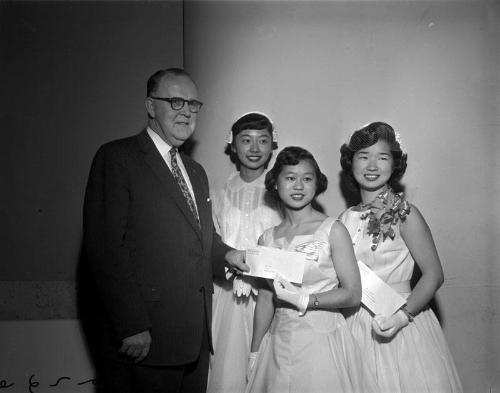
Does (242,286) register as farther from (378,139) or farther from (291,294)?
(378,139)

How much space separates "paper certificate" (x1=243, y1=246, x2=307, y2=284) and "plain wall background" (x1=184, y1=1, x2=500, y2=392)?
48.2 inches

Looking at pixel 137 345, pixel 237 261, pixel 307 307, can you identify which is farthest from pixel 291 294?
pixel 137 345

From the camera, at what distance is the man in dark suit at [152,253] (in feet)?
7.72

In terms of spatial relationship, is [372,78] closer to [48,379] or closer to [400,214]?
[400,214]

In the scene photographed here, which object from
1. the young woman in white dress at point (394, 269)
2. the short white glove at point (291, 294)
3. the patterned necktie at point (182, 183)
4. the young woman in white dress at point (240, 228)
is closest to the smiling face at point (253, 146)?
the young woman in white dress at point (240, 228)

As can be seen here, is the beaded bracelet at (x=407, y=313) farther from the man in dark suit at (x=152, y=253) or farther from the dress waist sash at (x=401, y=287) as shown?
the man in dark suit at (x=152, y=253)

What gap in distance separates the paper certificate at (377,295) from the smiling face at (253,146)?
1009 mm

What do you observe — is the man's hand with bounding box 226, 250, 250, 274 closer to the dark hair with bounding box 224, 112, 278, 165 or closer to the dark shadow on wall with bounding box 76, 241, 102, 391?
the dark hair with bounding box 224, 112, 278, 165

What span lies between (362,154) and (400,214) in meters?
0.39

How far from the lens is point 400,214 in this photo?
8.98ft

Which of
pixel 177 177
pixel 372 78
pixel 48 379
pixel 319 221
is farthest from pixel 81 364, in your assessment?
pixel 372 78

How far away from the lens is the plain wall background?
363 cm

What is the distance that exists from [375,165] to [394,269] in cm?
57

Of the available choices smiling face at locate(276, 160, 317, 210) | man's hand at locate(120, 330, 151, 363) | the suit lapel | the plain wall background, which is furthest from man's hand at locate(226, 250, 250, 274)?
the plain wall background
